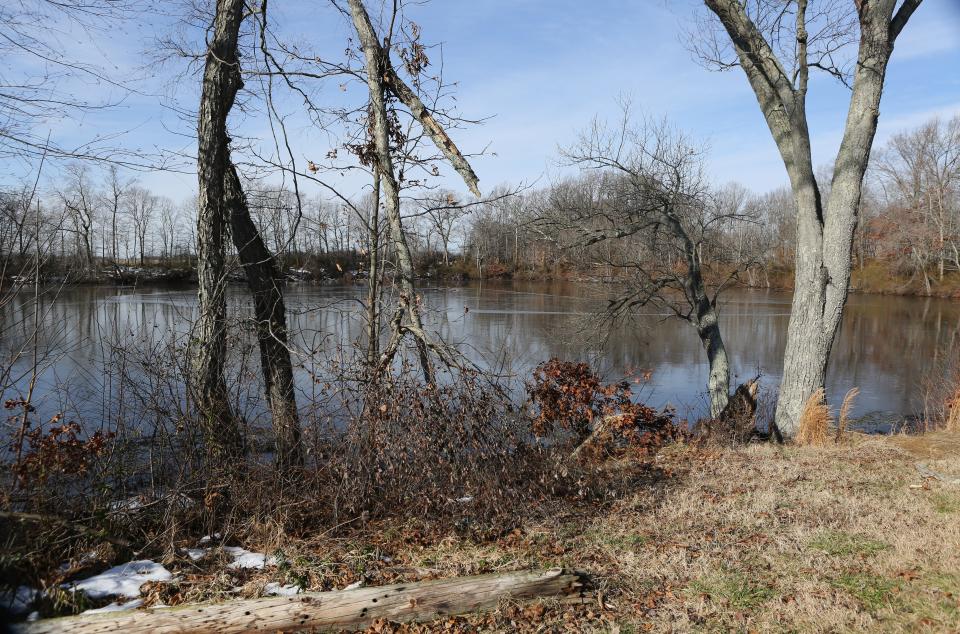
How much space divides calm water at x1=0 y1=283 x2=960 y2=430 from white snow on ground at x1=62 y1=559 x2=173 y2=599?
2185 millimetres

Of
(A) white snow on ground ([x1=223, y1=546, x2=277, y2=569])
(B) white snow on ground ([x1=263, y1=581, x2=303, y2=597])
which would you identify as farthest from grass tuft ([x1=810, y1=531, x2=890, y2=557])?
(A) white snow on ground ([x1=223, y1=546, x2=277, y2=569])

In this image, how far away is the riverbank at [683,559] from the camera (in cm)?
400

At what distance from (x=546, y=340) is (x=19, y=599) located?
50.5 ft

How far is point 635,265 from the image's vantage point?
13422mm

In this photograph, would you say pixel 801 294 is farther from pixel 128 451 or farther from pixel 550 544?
pixel 128 451

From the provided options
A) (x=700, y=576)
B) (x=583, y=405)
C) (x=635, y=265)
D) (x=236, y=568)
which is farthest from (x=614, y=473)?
(x=635, y=265)

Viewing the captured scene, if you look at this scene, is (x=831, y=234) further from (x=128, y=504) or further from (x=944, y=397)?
(x=128, y=504)

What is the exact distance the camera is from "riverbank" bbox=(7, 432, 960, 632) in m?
4.00

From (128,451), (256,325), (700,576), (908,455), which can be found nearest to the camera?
(700,576)

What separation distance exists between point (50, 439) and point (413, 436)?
3193mm

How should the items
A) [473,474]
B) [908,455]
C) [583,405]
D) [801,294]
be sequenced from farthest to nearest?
1. [801,294]
2. [583,405]
3. [908,455]
4. [473,474]

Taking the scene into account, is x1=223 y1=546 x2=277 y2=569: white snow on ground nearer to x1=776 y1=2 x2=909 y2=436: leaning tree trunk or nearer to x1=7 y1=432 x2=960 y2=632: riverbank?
x1=7 y1=432 x2=960 y2=632: riverbank

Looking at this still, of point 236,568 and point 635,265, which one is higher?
point 635,265

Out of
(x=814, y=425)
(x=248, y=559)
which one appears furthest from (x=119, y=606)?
(x=814, y=425)
